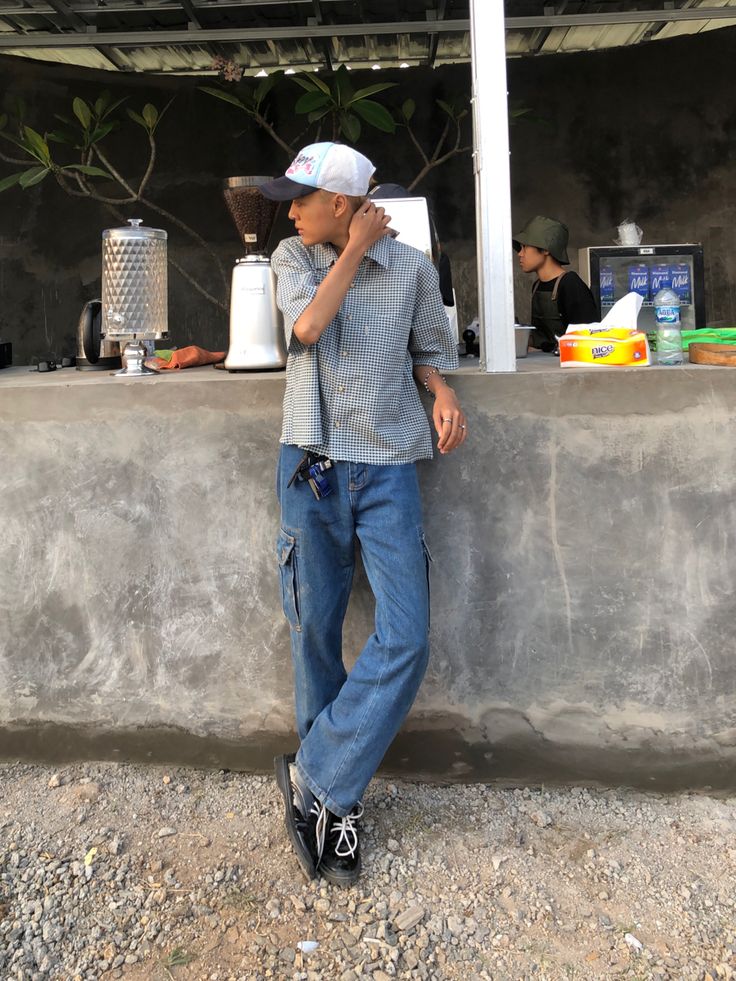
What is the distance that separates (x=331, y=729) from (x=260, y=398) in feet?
2.88

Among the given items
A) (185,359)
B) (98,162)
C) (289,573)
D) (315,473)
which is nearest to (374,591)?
(289,573)

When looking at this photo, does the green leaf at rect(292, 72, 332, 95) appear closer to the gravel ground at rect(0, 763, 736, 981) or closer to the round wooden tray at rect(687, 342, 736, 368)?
the round wooden tray at rect(687, 342, 736, 368)

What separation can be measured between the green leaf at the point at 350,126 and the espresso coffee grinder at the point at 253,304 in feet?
11.4

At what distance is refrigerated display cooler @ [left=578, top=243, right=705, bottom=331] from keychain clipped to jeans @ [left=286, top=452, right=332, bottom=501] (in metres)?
2.63

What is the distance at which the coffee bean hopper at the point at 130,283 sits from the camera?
101 inches

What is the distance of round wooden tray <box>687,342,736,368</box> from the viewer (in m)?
2.16

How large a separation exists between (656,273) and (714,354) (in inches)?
78.9

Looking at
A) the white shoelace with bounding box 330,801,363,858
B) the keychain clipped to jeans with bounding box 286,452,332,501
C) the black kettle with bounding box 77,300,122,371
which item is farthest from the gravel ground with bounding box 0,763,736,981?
the black kettle with bounding box 77,300,122,371

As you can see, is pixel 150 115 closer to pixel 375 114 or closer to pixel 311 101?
pixel 311 101

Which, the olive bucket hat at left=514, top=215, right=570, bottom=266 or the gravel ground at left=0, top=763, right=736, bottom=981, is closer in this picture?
the gravel ground at left=0, top=763, right=736, bottom=981

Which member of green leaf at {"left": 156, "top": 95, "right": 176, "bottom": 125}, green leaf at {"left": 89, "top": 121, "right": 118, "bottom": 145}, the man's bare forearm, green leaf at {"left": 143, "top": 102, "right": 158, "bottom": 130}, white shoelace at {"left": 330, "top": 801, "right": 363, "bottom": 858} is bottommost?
white shoelace at {"left": 330, "top": 801, "right": 363, "bottom": 858}

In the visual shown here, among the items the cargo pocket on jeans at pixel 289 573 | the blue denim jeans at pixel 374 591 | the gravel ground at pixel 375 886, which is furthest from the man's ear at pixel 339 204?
the gravel ground at pixel 375 886

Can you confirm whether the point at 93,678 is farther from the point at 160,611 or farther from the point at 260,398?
the point at 260,398

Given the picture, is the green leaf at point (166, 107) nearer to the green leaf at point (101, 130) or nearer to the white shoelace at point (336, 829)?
the green leaf at point (101, 130)
